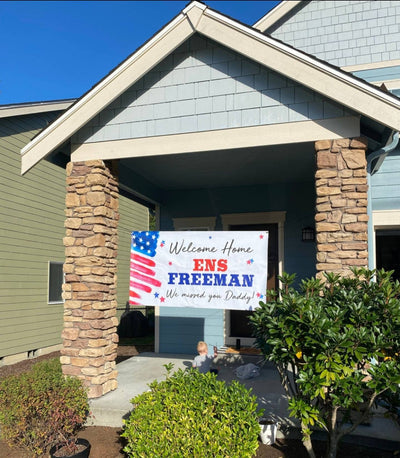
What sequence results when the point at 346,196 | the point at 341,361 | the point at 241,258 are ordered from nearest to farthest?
the point at 341,361, the point at 346,196, the point at 241,258

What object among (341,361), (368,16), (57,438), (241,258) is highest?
(368,16)

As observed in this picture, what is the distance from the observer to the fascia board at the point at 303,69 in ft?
16.6

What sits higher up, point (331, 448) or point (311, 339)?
point (311, 339)

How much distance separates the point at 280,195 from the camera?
30.6 ft

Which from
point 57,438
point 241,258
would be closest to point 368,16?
point 241,258

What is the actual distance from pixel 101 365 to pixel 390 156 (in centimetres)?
662

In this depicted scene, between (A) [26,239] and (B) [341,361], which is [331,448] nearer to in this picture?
(B) [341,361]

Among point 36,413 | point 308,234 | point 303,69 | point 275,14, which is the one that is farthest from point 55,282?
point 303,69

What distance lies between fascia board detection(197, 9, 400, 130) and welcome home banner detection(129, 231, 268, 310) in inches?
87.3

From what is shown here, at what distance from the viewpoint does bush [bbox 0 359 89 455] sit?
4664 mm

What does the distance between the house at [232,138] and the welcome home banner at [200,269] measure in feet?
2.06

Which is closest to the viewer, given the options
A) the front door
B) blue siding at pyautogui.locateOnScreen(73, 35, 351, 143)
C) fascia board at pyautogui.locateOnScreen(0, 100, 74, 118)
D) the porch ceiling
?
blue siding at pyautogui.locateOnScreen(73, 35, 351, 143)

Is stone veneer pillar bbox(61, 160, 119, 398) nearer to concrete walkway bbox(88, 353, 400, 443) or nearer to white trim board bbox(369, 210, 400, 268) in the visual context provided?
concrete walkway bbox(88, 353, 400, 443)

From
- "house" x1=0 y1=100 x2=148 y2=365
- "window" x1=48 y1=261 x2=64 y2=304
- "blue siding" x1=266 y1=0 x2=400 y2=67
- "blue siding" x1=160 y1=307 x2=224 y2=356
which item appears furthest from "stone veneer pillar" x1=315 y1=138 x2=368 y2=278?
"window" x1=48 y1=261 x2=64 y2=304
